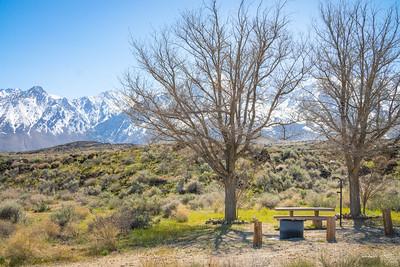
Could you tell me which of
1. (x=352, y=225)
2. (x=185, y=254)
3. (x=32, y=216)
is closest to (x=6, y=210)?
(x=32, y=216)

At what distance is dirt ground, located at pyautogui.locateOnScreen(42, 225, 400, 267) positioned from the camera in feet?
39.4

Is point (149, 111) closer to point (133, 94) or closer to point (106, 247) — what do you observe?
point (133, 94)

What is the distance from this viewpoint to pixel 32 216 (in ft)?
78.5

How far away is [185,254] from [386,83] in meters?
11.1

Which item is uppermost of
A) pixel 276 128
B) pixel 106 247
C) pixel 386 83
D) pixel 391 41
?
pixel 391 41

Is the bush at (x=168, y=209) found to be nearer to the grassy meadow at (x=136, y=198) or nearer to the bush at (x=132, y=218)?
the grassy meadow at (x=136, y=198)

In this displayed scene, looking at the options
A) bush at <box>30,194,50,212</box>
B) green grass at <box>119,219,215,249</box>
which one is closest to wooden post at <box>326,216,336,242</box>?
green grass at <box>119,219,215,249</box>

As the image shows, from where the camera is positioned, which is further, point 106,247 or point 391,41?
point 391,41

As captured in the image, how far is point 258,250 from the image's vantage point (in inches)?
541

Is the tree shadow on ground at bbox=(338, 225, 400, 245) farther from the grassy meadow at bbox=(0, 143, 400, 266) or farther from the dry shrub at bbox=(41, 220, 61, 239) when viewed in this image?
the dry shrub at bbox=(41, 220, 61, 239)

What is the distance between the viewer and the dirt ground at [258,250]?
1202 cm

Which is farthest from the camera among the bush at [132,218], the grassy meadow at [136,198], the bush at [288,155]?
the bush at [288,155]

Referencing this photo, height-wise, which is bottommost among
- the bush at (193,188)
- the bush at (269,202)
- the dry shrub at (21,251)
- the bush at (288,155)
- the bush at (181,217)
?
the dry shrub at (21,251)

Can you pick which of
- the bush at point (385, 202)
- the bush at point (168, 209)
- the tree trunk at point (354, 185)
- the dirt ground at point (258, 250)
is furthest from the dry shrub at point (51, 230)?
the bush at point (385, 202)
